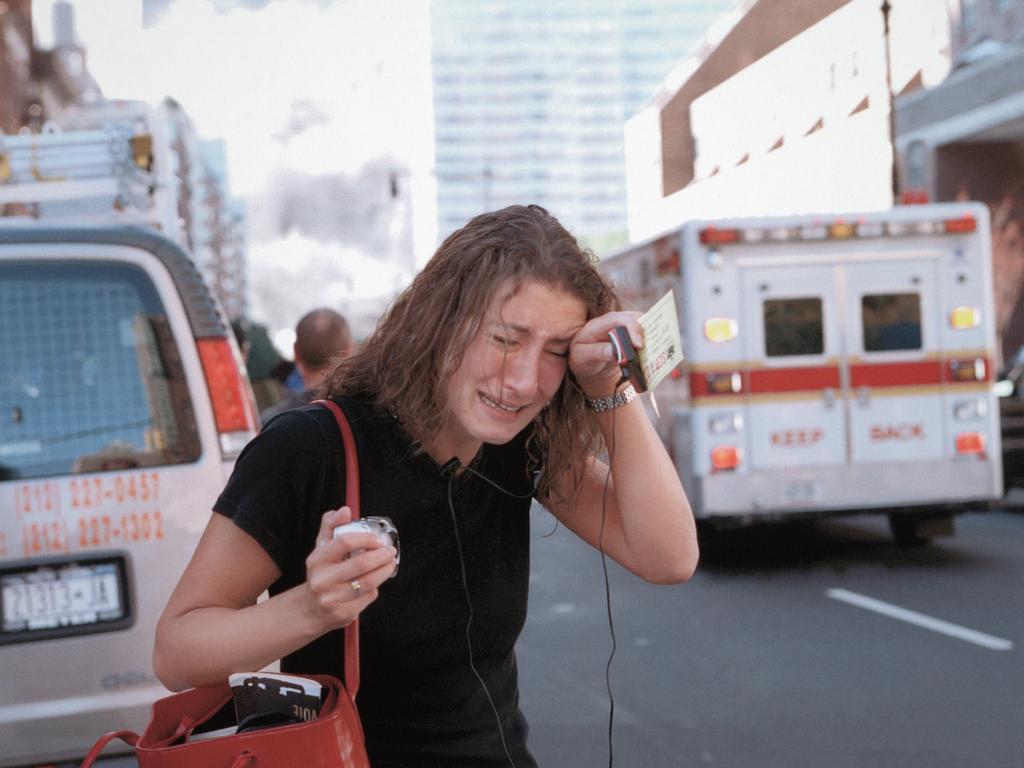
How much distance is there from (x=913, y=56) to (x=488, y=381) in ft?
103

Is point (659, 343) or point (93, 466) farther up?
point (659, 343)

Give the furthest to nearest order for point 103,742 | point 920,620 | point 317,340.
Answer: point 920,620 < point 317,340 < point 103,742

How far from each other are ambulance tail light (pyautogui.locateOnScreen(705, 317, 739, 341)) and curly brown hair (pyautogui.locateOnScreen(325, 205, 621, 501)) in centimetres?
767

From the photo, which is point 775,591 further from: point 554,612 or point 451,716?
point 451,716

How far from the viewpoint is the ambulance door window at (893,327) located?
994 cm

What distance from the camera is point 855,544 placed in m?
11.0

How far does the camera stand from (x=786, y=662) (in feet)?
21.8

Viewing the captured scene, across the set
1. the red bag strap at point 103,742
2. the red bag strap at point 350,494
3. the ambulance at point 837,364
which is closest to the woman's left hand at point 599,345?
the red bag strap at point 350,494

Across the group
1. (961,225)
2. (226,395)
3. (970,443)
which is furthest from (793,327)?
(226,395)

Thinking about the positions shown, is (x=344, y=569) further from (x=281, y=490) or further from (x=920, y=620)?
(x=920, y=620)

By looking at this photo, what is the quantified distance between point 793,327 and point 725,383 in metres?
0.78

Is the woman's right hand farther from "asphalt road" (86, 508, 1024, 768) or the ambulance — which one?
the ambulance

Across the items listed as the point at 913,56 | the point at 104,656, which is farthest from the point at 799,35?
the point at 104,656

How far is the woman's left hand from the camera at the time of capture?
1982mm
